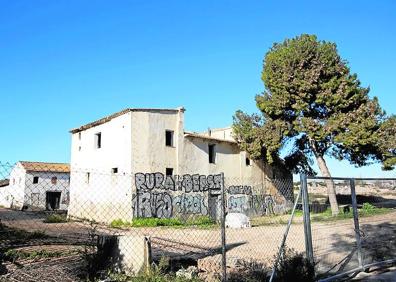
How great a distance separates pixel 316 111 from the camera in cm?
2609

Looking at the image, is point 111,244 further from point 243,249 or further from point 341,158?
point 341,158

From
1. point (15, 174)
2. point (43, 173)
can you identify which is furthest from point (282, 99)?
point (15, 174)

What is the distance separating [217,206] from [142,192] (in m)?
4.99

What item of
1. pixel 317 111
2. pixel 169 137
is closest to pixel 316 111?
pixel 317 111

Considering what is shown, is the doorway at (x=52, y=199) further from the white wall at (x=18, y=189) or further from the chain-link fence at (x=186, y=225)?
the white wall at (x=18, y=189)

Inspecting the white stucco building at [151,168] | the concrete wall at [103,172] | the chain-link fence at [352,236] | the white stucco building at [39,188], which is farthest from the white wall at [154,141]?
the white stucco building at [39,188]

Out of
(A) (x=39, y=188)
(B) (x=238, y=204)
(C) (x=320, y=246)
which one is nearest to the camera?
(C) (x=320, y=246)

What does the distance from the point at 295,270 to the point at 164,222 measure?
17.4 metres

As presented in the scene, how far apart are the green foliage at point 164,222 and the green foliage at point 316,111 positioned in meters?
7.40

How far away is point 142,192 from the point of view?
2291cm

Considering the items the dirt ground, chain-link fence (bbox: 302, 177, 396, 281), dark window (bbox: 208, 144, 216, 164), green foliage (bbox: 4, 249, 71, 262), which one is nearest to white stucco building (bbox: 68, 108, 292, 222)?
dark window (bbox: 208, 144, 216, 164)

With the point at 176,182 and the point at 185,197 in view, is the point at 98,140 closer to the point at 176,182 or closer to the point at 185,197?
the point at 176,182

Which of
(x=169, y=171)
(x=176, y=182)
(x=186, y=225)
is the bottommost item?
(x=186, y=225)

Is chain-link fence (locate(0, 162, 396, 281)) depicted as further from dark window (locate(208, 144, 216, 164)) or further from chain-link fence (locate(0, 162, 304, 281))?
dark window (locate(208, 144, 216, 164))
